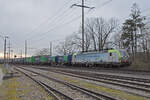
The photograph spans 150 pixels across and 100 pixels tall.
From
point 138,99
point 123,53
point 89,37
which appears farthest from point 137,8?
point 138,99

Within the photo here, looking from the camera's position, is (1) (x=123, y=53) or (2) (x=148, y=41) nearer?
(1) (x=123, y=53)

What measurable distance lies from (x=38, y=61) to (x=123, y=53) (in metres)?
43.2

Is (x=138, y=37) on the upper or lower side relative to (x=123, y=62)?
upper

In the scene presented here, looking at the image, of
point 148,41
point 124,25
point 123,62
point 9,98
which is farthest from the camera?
point 124,25

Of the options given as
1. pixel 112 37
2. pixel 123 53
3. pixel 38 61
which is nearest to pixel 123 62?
pixel 123 53

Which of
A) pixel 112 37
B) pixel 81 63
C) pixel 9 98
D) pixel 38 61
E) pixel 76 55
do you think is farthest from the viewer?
pixel 38 61

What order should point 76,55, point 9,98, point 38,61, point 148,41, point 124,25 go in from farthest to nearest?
point 38,61 → point 124,25 → point 76,55 → point 148,41 → point 9,98

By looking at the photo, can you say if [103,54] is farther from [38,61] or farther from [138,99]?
[38,61]

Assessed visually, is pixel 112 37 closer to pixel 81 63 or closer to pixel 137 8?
pixel 137 8

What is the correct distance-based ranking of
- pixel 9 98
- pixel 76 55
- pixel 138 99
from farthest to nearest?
1. pixel 76 55
2. pixel 9 98
3. pixel 138 99

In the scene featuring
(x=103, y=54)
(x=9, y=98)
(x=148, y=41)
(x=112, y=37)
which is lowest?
(x=9, y=98)

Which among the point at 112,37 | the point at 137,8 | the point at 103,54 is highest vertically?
the point at 137,8

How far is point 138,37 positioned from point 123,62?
46.6ft

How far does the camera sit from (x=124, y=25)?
4153 centimetres
